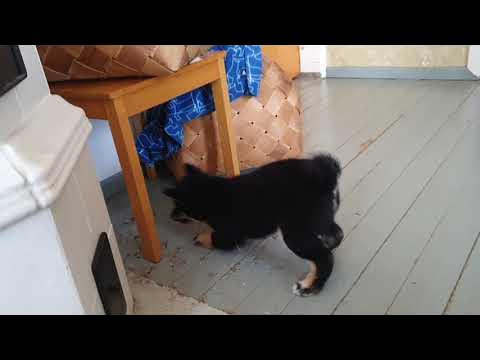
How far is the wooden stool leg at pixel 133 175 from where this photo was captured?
944mm

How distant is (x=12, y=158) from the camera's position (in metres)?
0.52

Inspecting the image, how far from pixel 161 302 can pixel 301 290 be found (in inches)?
12.4

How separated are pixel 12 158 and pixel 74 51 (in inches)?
19.5

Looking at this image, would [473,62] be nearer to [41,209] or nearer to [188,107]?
[188,107]

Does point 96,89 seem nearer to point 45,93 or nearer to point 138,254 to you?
point 45,93

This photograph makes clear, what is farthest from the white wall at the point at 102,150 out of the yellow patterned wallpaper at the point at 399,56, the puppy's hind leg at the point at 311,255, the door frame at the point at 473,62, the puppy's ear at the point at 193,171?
the door frame at the point at 473,62

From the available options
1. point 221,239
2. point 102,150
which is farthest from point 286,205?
point 102,150

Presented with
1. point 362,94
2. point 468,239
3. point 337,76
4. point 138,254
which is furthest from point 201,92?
point 337,76

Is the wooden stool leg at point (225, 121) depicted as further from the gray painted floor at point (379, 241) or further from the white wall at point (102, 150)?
the white wall at point (102, 150)

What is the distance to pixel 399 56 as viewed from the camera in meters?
2.22

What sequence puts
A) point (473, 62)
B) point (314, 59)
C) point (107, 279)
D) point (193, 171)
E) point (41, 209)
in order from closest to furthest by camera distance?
point (41, 209) < point (107, 279) < point (193, 171) < point (473, 62) < point (314, 59)

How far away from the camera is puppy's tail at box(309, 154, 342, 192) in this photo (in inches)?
36.0

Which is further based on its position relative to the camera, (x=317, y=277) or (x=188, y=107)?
(x=188, y=107)

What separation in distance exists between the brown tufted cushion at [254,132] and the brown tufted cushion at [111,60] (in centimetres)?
41
